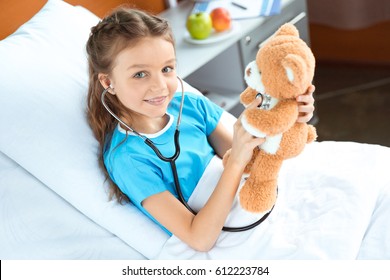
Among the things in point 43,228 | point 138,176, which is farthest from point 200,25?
point 43,228

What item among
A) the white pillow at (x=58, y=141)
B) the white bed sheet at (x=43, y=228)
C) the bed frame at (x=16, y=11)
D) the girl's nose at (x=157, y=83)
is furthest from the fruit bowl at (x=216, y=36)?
the white bed sheet at (x=43, y=228)

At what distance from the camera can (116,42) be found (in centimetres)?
127

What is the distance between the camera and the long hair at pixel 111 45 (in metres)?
1.26

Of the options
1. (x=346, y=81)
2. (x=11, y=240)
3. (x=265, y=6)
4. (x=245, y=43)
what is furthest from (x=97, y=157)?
(x=346, y=81)

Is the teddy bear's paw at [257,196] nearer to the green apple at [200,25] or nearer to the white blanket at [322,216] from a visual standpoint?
the white blanket at [322,216]

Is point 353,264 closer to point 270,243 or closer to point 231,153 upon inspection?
point 270,243

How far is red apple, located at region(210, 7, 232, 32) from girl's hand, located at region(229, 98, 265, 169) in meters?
0.93

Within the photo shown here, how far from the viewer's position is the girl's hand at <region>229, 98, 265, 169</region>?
1170 mm

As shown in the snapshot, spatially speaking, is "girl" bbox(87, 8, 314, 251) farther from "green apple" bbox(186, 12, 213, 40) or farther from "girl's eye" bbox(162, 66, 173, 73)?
"green apple" bbox(186, 12, 213, 40)

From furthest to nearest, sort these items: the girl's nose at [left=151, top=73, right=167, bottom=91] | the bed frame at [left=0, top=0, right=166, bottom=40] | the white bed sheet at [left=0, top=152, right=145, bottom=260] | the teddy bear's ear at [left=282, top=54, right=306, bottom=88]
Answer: the bed frame at [left=0, top=0, right=166, bottom=40], the white bed sheet at [left=0, top=152, right=145, bottom=260], the girl's nose at [left=151, top=73, right=167, bottom=91], the teddy bear's ear at [left=282, top=54, right=306, bottom=88]

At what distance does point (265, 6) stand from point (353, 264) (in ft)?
4.17

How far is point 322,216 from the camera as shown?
1.30 metres

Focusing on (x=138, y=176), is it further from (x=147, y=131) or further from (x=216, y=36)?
(x=216, y=36)

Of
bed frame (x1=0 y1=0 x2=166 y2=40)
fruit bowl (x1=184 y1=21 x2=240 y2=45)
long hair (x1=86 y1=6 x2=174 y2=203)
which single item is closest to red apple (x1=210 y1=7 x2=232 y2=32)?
fruit bowl (x1=184 y1=21 x2=240 y2=45)
